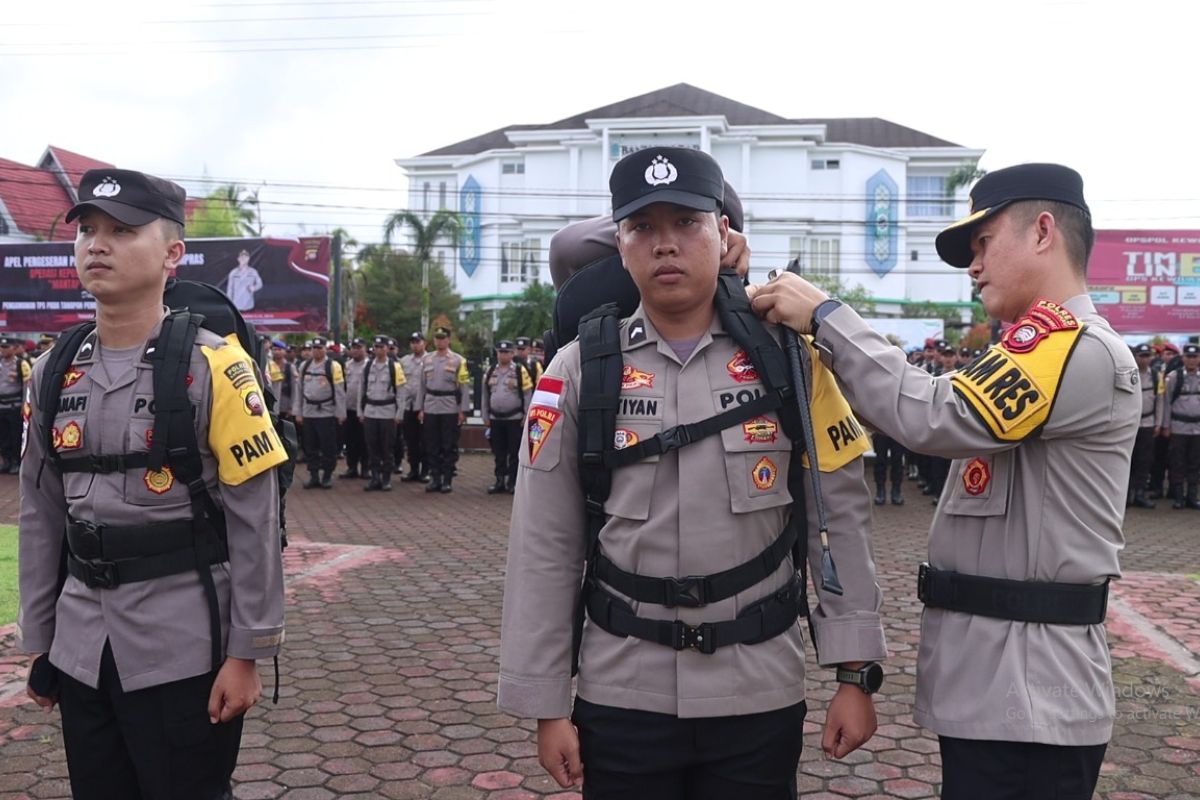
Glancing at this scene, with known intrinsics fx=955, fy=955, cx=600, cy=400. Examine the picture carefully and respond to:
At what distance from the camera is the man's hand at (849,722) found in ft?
7.34

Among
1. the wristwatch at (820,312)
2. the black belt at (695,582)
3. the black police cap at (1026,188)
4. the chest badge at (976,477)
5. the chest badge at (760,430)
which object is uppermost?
the black police cap at (1026,188)

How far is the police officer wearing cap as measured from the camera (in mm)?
2117

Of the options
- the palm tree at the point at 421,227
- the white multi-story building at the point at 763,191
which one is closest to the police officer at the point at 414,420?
the palm tree at the point at 421,227

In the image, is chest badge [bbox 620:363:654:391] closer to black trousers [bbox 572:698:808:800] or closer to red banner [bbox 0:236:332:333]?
black trousers [bbox 572:698:808:800]

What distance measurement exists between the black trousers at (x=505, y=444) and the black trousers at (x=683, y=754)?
11.9 m

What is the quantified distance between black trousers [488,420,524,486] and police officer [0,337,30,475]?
26.9 feet

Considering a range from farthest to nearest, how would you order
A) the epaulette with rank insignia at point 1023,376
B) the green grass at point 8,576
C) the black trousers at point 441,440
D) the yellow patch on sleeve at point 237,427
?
the black trousers at point 441,440
the green grass at point 8,576
the yellow patch on sleeve at point 237,427
the epaulette with rank insignia at point 1023,376

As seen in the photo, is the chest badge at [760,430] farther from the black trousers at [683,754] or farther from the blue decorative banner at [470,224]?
the blue decorative banner at [470,224]

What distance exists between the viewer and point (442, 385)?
46.6 feet

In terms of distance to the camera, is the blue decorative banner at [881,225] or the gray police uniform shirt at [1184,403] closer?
the gray police uniform shirt at [1184,403]


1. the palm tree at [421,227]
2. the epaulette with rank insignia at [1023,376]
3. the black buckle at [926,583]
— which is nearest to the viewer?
the epaulette with rank insignia at [1023,376]

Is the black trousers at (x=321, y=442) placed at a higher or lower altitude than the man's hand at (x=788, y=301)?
lower

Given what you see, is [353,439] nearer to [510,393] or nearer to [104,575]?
[510,393]

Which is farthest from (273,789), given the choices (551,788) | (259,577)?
(259,577)
